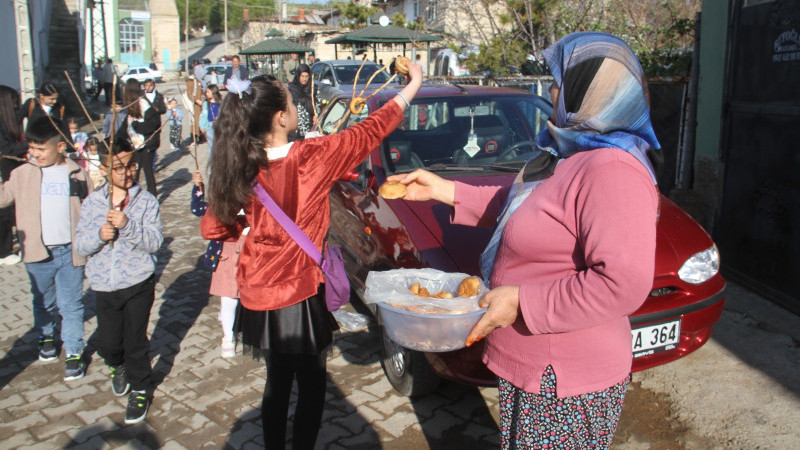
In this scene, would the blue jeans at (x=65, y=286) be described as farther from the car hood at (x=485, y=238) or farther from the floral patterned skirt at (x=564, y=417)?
the floral patterned skirt at (x=564, y=417)

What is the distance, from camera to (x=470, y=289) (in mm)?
2000

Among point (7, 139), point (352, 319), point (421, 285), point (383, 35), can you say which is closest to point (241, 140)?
point (421, 285)

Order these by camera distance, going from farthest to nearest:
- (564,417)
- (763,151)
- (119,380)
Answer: (763,151), (119,380), (564,417)

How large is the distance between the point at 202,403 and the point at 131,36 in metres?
52.0

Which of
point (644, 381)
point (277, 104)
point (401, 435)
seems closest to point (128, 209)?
point (277, 104)

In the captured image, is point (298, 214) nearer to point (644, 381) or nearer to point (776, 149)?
point (644, 381)

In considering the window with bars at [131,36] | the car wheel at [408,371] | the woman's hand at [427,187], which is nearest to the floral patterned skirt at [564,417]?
the woman's hand at [427,187]

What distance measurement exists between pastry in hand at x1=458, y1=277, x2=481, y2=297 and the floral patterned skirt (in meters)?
0.32

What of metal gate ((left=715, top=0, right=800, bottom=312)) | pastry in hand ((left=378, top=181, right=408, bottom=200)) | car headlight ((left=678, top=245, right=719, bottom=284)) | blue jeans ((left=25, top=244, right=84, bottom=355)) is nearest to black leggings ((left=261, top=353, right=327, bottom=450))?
pastry in hand ((left=378, top=181, right=408, bottom=200))

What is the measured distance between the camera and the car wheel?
3.58 meters

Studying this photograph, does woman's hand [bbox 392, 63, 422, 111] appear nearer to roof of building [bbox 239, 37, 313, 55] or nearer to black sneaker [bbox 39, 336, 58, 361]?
black sneaker [bbox 39, 336, 58, 361]

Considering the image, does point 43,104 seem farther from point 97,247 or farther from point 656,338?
point 656,338

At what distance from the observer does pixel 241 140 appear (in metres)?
2.45

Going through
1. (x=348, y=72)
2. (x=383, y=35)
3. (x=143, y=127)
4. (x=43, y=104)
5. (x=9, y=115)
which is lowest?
(x=143, y=127)
